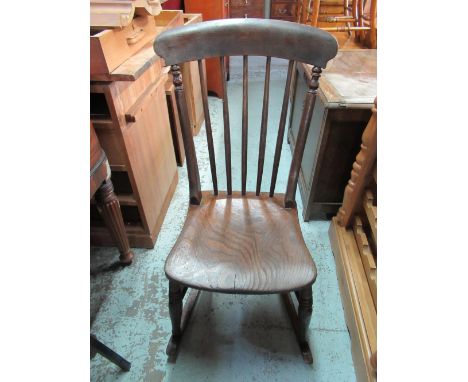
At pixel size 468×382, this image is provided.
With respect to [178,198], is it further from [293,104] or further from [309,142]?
[293,104]

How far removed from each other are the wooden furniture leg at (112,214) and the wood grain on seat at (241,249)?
0.34 m

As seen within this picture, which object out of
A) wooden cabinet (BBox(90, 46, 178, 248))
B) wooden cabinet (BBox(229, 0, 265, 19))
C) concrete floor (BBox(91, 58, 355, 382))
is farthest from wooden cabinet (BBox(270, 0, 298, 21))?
concrete floor (BBox(91, 58, 355, 382))

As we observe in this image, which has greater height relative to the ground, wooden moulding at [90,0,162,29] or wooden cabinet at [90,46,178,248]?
wooden moulding at [90,0,162,29]

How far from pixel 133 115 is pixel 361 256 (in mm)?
1031

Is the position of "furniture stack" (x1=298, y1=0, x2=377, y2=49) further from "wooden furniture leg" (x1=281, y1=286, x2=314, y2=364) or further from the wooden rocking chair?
"wooden furniture leg" (x1=281, y1=286, x2=314, y2=364)

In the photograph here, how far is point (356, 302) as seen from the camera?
1101 millimetres

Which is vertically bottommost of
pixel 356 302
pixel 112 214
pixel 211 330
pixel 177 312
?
pixel 211 330

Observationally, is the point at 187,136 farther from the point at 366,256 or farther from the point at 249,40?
the point at 366,256

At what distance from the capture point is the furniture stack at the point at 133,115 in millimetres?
986

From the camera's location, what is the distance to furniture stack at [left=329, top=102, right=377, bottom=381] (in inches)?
39.6

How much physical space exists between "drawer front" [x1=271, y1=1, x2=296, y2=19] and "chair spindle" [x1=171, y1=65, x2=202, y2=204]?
377 centimetres

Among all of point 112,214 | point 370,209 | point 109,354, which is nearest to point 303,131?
point 370,209

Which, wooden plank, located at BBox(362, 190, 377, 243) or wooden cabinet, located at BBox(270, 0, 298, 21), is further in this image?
wooden cabinet, located at BBox(270, 0, 298, 21)
